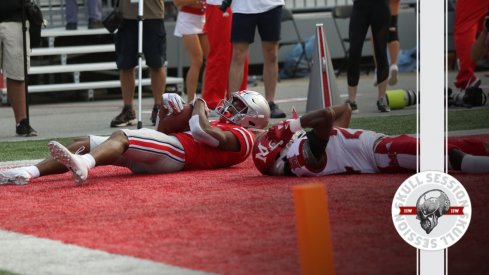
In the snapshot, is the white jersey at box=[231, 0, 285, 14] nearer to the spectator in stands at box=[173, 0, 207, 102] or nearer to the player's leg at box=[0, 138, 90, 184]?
the spectator in stands at box=[173, 0, 207, 102]

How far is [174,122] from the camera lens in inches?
356

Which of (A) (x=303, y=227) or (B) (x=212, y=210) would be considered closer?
(A) (x=303, y=227)

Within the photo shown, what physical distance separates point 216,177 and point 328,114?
106 centimetres

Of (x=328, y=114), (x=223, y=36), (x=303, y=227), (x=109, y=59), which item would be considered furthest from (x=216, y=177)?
(x=109, y=59)

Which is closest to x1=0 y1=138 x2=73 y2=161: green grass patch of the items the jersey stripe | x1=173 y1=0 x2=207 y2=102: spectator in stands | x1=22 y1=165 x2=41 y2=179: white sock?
x1=22 y1=165 x2=41 y2=179: white sock

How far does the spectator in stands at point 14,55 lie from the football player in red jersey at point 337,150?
184 inches

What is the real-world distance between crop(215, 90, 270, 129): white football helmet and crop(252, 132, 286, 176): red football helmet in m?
0.45

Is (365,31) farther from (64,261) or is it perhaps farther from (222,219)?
(64,261)

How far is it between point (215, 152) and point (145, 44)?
4287 mm

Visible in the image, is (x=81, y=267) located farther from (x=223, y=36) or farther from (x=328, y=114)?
(x=223, y=36)

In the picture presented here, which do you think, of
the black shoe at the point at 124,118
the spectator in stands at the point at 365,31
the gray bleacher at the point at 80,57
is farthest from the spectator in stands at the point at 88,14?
the spectator in stands at the point at 365,31

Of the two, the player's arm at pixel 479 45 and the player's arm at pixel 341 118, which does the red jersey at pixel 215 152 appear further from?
the player's arm at pixel 479 45

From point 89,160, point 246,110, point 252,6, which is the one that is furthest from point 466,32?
point 89,160

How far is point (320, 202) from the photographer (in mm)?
4457
